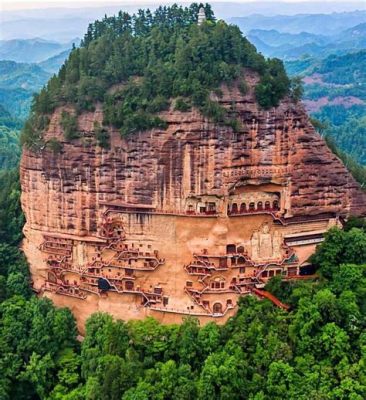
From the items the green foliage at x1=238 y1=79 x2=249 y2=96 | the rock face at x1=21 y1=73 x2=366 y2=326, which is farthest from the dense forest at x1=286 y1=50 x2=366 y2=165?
the green foliage at x1=238 y1=79 x2=249 y2=96

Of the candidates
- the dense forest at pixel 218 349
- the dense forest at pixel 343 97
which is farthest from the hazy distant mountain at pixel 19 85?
the dense forest at pixel 218 349

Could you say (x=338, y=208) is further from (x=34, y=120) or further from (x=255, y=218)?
(x=34, y=120)

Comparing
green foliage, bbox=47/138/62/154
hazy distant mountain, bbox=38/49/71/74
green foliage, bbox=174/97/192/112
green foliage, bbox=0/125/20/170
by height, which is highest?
hazy distant mountain, bbox=38/49/71/74

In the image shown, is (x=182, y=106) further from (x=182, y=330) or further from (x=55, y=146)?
(x=182, y=330)

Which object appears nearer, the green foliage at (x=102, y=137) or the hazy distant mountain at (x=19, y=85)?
the green foliage at (x=102, y=137)

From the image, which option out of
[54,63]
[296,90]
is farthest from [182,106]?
[54,63]

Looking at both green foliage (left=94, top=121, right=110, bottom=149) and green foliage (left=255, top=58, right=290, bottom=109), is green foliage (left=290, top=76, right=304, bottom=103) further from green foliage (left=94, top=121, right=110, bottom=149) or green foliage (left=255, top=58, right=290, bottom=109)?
green foliage (left=94, top=121, right=110, bottom=149)

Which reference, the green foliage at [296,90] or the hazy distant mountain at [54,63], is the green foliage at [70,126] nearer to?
the green foliage at [296,90]

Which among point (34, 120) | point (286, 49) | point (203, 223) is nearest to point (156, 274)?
point (203, 223)
